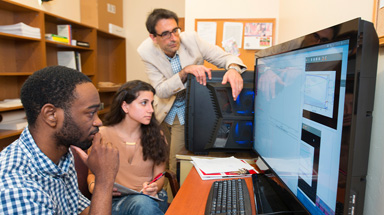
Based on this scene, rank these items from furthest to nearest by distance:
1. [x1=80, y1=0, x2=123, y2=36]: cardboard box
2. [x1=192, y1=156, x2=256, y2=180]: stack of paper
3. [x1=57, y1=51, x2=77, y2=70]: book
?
[x1=80, y1=0, x2=123, y2=36]: cardboard box, [x1=57, y1=51, x2=77, y2=70]: book, [x1=192, y1=156, x2=256, y2=180]: stack of paper

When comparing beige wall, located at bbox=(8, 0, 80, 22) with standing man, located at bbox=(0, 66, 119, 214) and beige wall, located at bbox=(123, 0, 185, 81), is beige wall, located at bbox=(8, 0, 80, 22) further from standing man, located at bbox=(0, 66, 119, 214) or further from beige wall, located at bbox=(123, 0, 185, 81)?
standing man, located at bbox=(0, 66, 119, 214)

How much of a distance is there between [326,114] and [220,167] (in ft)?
2.25

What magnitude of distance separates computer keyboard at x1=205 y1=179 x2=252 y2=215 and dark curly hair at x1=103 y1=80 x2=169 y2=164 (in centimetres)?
71

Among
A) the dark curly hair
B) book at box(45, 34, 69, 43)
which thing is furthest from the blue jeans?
book at box(45, 34, 69, 43)

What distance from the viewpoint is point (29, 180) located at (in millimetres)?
701

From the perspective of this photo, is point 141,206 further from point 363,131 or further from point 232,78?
point 363,131

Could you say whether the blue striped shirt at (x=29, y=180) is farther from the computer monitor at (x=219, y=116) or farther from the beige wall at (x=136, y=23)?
the beige wall at (x=136, y=23)

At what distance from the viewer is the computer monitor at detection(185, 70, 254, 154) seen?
1.23 m

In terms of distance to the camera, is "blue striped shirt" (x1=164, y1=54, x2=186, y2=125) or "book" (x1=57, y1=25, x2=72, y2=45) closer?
"blue striped shirt" (x1=164, y1=54, x2=186, y2=125)

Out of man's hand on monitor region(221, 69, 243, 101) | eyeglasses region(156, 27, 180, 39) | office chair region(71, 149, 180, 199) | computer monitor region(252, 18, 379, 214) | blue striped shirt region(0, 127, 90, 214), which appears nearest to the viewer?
computer monitor region(252, 18, 379, 214)

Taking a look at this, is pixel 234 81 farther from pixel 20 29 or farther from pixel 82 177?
pixel 20 29

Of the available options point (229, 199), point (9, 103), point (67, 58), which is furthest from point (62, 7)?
point (229, 199)

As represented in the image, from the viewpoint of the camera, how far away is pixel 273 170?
34.4 inches

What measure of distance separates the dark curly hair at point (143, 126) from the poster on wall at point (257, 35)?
3.84 feet
